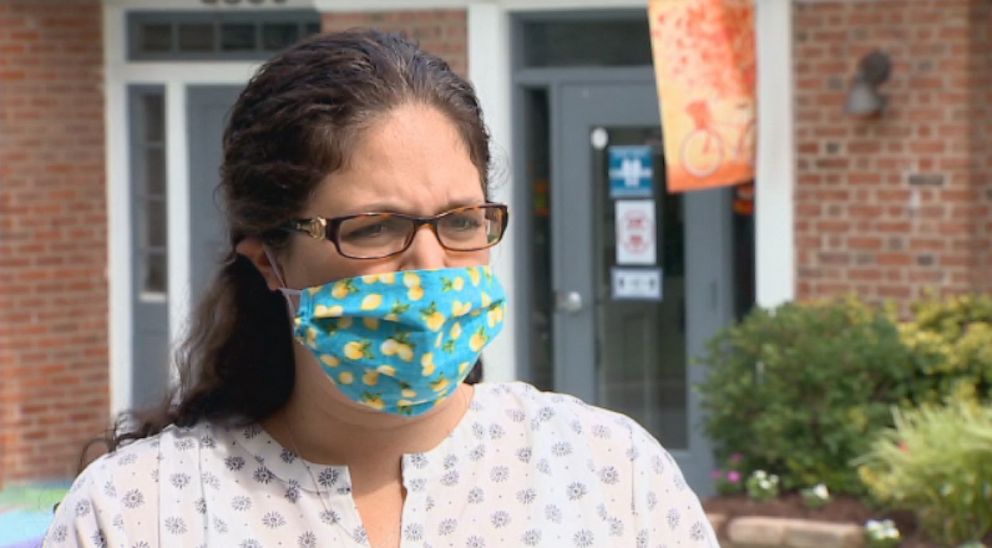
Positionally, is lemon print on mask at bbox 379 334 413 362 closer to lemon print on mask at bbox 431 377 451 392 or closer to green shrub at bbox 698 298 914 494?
lemon print on mask at bbox 431 377 451 392

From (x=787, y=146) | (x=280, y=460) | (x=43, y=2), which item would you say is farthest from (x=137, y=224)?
(x=280, y=460)

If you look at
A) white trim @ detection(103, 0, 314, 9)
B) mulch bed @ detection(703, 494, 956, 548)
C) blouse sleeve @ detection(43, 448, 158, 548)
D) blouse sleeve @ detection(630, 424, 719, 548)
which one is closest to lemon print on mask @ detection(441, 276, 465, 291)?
blouse sleeve @ detection(630, 424, 719, 548)

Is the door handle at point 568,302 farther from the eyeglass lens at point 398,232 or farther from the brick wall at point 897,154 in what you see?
the eyeglass lens at point 398,232

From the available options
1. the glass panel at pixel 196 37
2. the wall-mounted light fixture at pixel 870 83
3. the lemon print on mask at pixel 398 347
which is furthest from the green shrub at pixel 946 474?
the lemon print on mask at pixel 398 347

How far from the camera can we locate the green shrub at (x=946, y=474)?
772cm

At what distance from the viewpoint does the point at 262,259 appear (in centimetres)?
255

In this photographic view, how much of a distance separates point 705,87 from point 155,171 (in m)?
4.17

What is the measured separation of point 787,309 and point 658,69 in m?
1.31

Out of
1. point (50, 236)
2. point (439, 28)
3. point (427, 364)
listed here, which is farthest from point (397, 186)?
point (50, 236)

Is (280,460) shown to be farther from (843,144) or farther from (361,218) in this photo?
(843,144)

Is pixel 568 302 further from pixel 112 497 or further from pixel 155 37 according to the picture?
pixel 112 497

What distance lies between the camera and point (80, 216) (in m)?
11.6

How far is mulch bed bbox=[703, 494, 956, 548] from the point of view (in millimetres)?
8164

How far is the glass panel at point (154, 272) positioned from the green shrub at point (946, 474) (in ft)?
17.5
